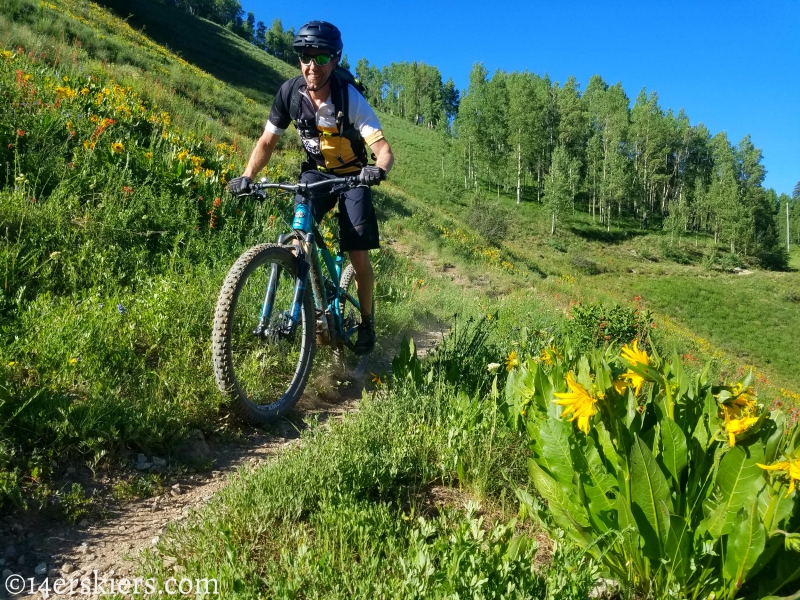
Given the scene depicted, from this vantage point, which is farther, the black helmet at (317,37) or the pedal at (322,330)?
the pedal at (322,330)

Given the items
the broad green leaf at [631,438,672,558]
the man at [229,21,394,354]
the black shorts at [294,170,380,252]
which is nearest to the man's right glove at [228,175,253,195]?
the man at [229,21,394,354]

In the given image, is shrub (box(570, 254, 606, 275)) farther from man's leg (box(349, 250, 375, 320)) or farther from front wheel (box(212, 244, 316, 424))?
front wheel (box(212, 244, 316, 424))

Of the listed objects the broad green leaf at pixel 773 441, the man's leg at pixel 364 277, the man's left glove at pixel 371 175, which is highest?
the man's left glove at pixel 371 175

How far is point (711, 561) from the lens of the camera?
5.30 feet

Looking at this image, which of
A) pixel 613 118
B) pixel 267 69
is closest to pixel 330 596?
pixel 267 69

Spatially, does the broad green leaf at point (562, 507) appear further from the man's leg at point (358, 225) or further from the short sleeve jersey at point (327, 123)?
the short sleeve jersey at point (327, 123)

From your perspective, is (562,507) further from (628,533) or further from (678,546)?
(678,546)

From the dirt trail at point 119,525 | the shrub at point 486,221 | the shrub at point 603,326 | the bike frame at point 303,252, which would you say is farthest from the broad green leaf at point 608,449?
the shrub at point 486,221

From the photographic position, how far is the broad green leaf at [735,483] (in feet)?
5.10

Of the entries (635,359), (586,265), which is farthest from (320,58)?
(586,265)

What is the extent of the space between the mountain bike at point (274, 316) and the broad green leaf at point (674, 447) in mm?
2169

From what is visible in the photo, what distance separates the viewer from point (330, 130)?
11.6ft

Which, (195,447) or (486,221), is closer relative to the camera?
(195,447)

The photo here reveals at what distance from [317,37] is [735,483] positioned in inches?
126
